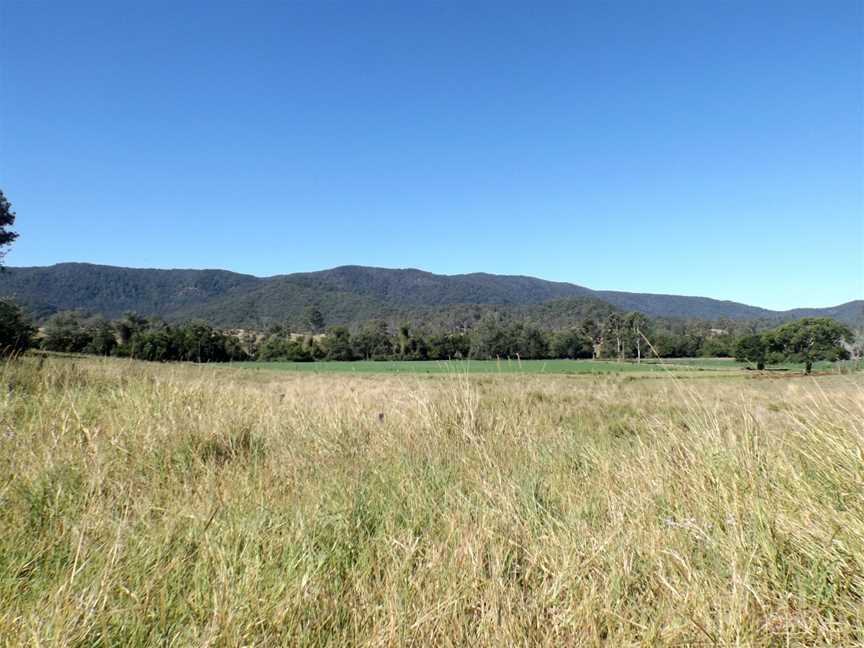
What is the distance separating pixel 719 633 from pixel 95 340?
29.0m

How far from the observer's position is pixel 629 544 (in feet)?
7.13

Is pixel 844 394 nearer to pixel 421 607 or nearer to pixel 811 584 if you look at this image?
pixel 811 584

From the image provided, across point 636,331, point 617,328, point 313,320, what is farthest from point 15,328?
point 313,320

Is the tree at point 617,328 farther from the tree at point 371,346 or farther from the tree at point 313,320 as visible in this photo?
the tree at point 313,320

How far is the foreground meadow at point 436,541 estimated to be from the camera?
1648 millimetres

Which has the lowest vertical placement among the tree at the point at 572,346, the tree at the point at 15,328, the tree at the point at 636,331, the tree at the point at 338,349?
the tree at the point at 338,349

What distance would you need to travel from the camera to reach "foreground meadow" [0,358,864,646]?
5.41 feet

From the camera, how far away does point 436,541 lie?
2.29 m

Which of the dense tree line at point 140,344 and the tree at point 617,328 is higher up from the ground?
the tree at point 617,328

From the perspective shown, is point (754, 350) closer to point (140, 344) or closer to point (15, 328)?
point (140, 344)

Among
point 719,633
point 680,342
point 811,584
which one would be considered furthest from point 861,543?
point 680,342

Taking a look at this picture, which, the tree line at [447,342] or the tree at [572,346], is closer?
the tree line at [447,342]

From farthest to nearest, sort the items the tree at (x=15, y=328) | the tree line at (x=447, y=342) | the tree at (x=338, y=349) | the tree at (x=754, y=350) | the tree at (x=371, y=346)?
the tree at (x=338, y=349) < the tree at (x=371, y=346) < the tree at (x=754, y=350) < the tree line at (x=447, y=342) < the tree at (x=15, y=328)

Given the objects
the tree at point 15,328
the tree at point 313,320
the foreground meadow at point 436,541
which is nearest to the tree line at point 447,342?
the tree at point 15,328
